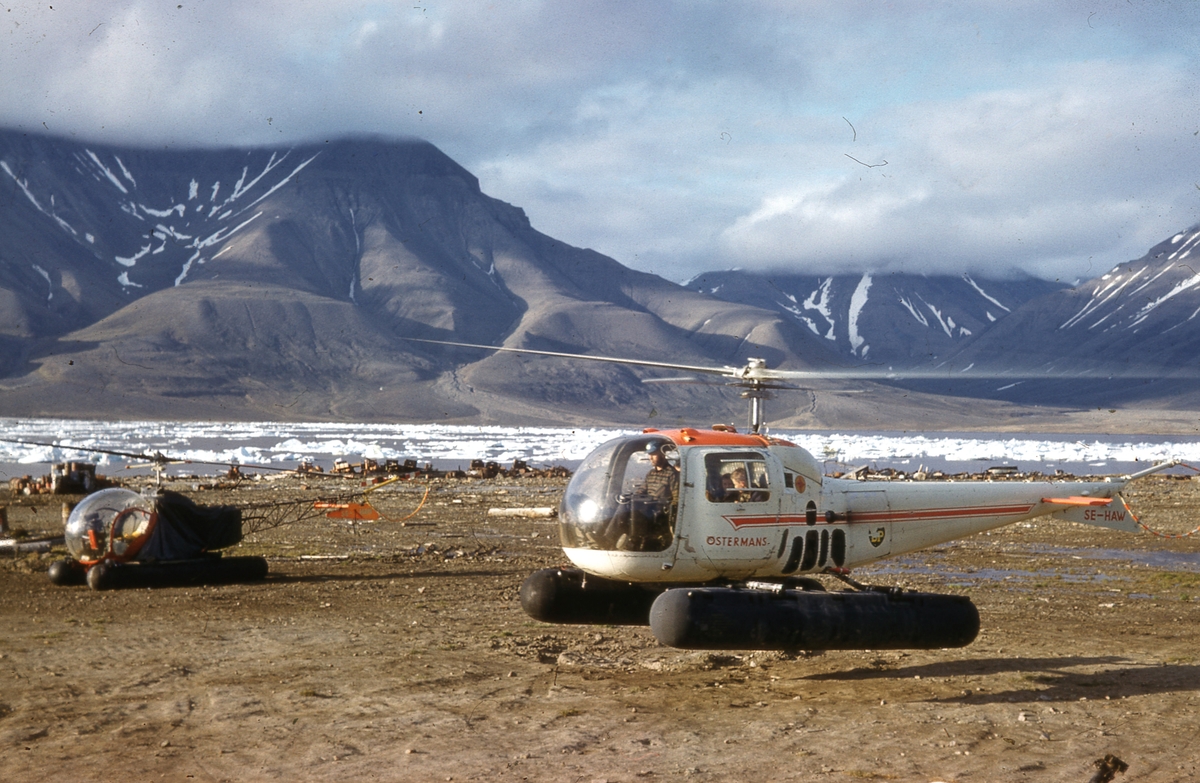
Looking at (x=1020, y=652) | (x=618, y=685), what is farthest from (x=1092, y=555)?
(x=618, y=685)

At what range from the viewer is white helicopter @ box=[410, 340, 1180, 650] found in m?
10.5

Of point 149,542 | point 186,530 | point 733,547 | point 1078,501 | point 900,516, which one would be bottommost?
point 149,542

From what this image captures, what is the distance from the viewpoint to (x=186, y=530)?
18234 millimetres

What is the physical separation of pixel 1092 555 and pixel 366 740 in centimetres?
1805

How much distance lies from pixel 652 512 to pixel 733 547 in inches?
37.4

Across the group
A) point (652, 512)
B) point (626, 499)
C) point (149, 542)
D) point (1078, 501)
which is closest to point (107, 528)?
point (149, 542)

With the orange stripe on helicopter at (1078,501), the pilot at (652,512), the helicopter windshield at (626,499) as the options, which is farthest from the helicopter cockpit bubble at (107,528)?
the orange stripe on helicopter at (1078,501)

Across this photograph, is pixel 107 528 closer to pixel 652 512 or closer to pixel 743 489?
pixel 652 512

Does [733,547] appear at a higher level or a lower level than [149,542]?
higher

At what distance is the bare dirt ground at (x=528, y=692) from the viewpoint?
8.42 m

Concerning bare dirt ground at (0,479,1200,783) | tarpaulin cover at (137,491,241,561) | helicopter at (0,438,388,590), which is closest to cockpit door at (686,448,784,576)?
bare dirt ground at (0,479,1200,783)

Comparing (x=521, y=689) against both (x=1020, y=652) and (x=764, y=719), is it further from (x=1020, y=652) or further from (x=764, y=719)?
(x=1020, y=652)

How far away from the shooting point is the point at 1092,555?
2275 cm

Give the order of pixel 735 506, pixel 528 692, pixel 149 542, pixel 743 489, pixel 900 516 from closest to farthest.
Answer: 1. pixel 528 692
2. pixel 735 506
3. pixel 743 489
4. pixel 900 516
5. pixel 149 542
